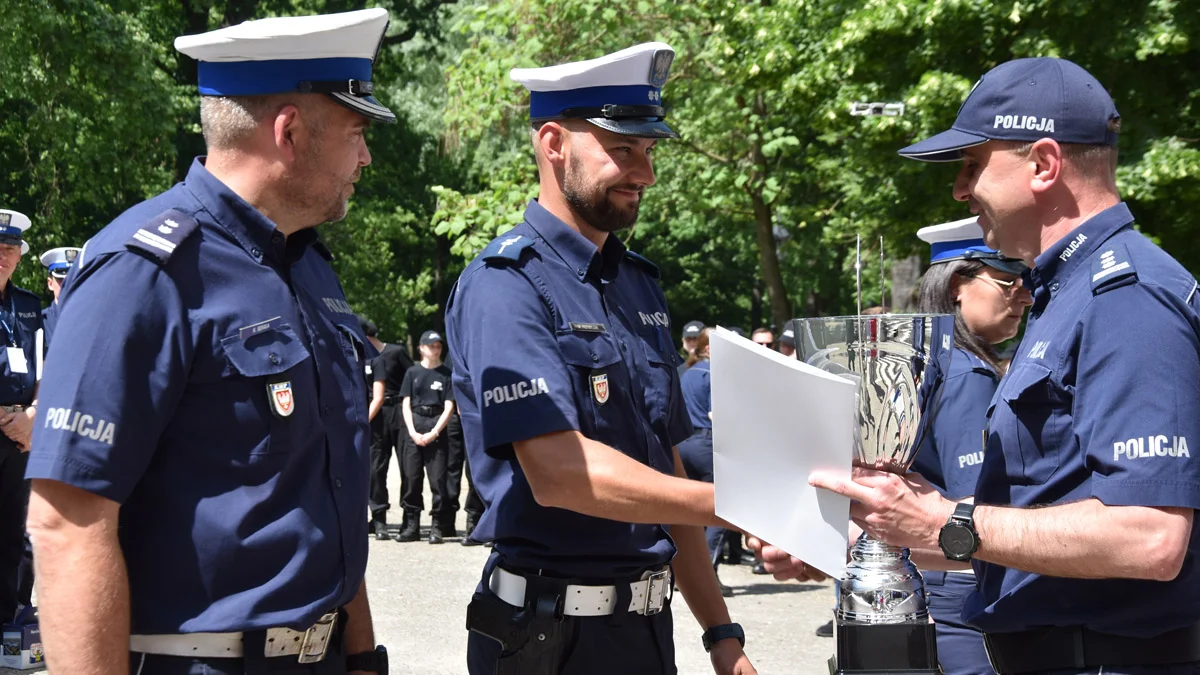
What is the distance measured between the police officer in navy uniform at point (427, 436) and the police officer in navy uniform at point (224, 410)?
34.9ft

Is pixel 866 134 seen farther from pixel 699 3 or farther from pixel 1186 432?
pixel 1186 432

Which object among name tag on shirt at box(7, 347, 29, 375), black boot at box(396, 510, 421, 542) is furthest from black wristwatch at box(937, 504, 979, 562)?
black boot at box(396, 510, 421, 542)

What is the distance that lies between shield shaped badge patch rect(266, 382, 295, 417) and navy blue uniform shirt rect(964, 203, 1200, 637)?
5.26 ft

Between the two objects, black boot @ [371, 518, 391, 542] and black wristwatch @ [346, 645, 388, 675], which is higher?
black wristwatch @ [346, 645, 388, 675]

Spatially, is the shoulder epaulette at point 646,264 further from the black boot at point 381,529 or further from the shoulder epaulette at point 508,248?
the black boot at point 381,529

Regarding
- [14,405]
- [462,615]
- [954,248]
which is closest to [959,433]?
[954,248]

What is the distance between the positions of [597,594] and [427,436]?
10.4 m

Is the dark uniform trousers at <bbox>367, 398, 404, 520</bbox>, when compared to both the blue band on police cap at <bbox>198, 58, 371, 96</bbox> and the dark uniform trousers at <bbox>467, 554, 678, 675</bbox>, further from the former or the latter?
the blue band on police cap at <bbox>198, 58, 371, 96</bbox>

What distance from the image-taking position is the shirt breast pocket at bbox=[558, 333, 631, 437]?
3.33 metres

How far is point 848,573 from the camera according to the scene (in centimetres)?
299

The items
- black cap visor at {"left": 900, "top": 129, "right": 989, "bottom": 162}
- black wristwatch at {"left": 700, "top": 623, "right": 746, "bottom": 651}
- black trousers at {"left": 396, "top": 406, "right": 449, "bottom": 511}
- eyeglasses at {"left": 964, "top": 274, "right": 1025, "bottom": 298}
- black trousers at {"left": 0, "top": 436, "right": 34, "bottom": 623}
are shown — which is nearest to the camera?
black cap visor at {"left": 900, "top": 129, "right": 989, "bottom": 162}

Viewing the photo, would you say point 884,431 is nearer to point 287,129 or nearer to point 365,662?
point 365,662

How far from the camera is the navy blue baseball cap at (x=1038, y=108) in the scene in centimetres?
299

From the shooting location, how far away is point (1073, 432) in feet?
9.20
